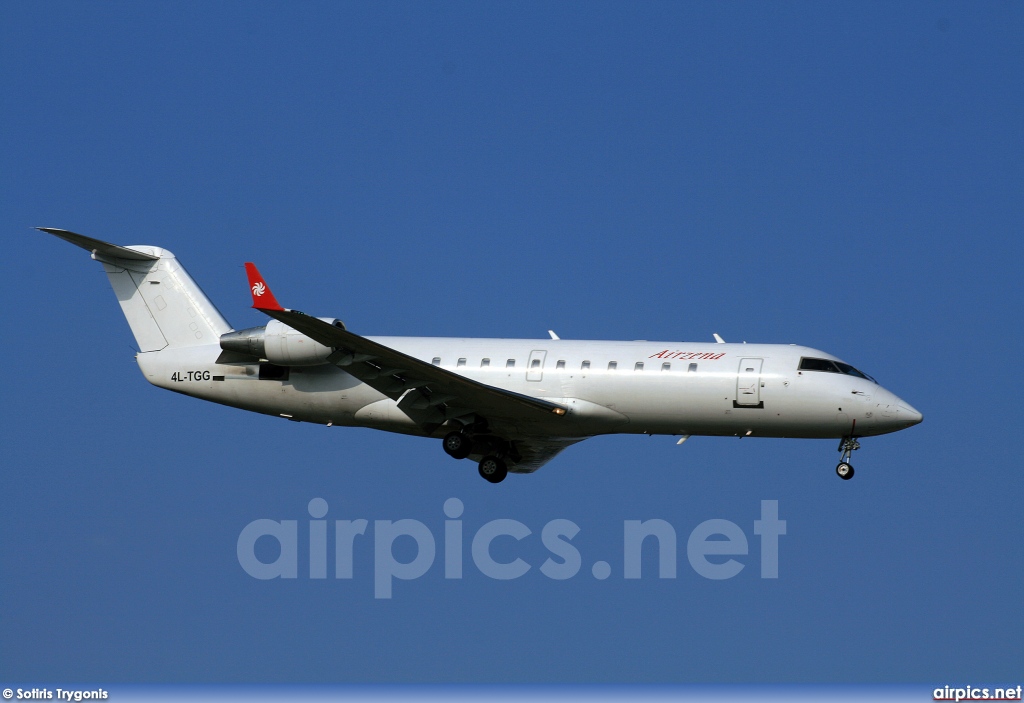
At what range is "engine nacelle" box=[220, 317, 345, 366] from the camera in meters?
33.2

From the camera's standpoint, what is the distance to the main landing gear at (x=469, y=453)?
34.3 m

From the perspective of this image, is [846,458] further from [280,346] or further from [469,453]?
[280,346]

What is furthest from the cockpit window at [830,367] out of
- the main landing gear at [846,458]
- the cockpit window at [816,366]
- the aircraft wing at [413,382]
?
the aircraft wing at [413,382]

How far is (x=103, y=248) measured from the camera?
36.5 m

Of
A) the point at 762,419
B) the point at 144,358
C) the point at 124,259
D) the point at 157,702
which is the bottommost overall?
the point at 157,702

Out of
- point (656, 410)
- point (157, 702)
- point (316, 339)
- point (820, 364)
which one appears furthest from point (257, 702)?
point (820, 364)

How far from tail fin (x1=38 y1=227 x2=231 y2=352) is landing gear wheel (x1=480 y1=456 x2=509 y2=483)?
731cm

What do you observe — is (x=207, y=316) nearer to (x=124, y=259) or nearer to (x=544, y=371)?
(x=124, y=259)

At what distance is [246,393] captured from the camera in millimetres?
35031

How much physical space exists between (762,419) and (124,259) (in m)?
16.6

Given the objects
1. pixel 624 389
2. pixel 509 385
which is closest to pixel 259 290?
pixel 509 385

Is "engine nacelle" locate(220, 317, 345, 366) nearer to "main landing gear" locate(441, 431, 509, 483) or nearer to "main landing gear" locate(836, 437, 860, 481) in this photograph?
"main landing gear" locate(441, 431, 509, 483)

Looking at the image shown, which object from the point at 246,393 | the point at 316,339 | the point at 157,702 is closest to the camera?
the point at 157,702

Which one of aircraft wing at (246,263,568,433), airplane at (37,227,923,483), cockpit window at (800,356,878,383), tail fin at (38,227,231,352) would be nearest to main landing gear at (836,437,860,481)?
airplane at (37,227,923,483)
